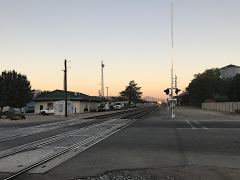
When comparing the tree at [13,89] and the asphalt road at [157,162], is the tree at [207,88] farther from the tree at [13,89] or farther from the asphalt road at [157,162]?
the asphalt road at [157,162]

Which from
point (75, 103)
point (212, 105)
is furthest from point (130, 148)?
point (212, 105)

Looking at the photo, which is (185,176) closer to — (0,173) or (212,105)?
(0,173)

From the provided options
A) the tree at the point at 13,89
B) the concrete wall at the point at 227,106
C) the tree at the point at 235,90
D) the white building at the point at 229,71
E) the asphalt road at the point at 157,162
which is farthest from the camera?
the white building at the point at 229,71

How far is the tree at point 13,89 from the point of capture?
232 ft

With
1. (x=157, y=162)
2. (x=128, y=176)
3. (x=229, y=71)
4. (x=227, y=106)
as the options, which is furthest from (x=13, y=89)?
(x=229, y=71)

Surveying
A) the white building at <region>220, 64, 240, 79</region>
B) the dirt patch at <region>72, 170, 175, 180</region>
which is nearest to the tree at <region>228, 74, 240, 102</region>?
the white building at <region>220, 64, 240, 79</region>

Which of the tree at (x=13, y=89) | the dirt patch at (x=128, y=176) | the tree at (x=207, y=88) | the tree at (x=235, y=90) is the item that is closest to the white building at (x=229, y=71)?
the tree at (x=207, y=88)

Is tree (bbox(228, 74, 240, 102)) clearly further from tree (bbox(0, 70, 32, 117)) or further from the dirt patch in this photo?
the dirt patch

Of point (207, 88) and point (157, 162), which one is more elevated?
point (207, 88)

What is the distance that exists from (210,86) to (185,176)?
13440cm

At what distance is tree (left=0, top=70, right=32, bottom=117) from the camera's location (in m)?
70.6

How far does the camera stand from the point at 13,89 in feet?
235

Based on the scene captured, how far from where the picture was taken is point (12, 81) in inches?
2820

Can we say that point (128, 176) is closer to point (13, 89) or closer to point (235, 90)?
point (13, 89)
